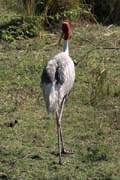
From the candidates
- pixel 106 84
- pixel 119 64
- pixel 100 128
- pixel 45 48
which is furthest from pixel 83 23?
pixel 100 128

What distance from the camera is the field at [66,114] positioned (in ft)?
20.2

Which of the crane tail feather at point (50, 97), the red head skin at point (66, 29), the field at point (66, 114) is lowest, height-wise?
the field at point (66, 114)

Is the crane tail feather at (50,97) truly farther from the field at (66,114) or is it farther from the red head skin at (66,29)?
the red head skin at (66,29)

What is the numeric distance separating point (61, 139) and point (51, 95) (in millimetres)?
707

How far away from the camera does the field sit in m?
6.16

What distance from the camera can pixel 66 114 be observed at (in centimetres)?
759

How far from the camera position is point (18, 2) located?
1124cm

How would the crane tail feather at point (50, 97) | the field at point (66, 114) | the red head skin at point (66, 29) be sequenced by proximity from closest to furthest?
the crane tail feather at point (50, 97)
the field at point (66, 114)
the red head skin at point (66, 29)

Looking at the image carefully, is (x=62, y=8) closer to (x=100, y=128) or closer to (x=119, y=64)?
(x=119, y=64)

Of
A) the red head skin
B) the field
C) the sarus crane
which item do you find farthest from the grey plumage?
the red head skin

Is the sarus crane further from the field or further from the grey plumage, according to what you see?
the field

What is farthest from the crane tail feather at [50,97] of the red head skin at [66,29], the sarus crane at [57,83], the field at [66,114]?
the red head skin at [66,29]

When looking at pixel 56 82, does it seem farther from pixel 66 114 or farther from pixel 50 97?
pixel 66 114

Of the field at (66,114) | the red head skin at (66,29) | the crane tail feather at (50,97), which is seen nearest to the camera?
the crane tail feather at (50,97)
